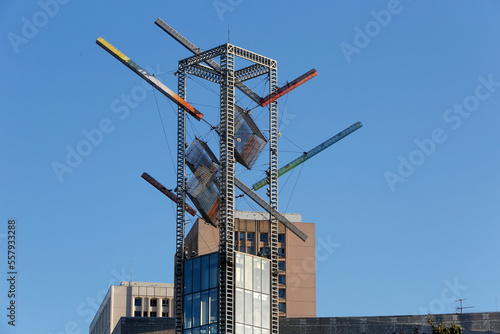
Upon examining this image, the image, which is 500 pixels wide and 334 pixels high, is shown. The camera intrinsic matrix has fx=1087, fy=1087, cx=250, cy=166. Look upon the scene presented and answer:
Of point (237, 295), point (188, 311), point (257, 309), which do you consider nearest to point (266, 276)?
point (257, 309)

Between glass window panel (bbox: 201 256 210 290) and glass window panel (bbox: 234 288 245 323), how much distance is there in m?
4.00

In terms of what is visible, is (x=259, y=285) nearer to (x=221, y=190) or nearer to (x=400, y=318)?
(x=221, y=190)

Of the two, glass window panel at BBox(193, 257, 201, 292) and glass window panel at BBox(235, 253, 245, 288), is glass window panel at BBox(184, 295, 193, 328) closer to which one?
glass window panel at BBox(193, 257, 201, 292)

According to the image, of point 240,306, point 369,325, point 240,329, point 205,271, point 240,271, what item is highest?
point 205,271

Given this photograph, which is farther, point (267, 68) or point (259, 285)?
point (267, 68)

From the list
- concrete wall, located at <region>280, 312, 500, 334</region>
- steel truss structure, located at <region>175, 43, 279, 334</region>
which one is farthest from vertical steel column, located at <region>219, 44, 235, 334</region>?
concrete wall, located at <region>280, 312, 500, 334</region>

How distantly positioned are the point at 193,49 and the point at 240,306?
39.7 m

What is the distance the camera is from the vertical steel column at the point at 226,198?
121m

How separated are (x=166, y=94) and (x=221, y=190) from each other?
14718 millimetres

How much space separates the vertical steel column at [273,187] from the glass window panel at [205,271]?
830cm

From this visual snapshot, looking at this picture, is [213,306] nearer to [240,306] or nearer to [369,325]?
[240,306]

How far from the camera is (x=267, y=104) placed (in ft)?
436

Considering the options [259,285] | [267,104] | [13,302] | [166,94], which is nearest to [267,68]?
[267,104]

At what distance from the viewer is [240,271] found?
12356cm
